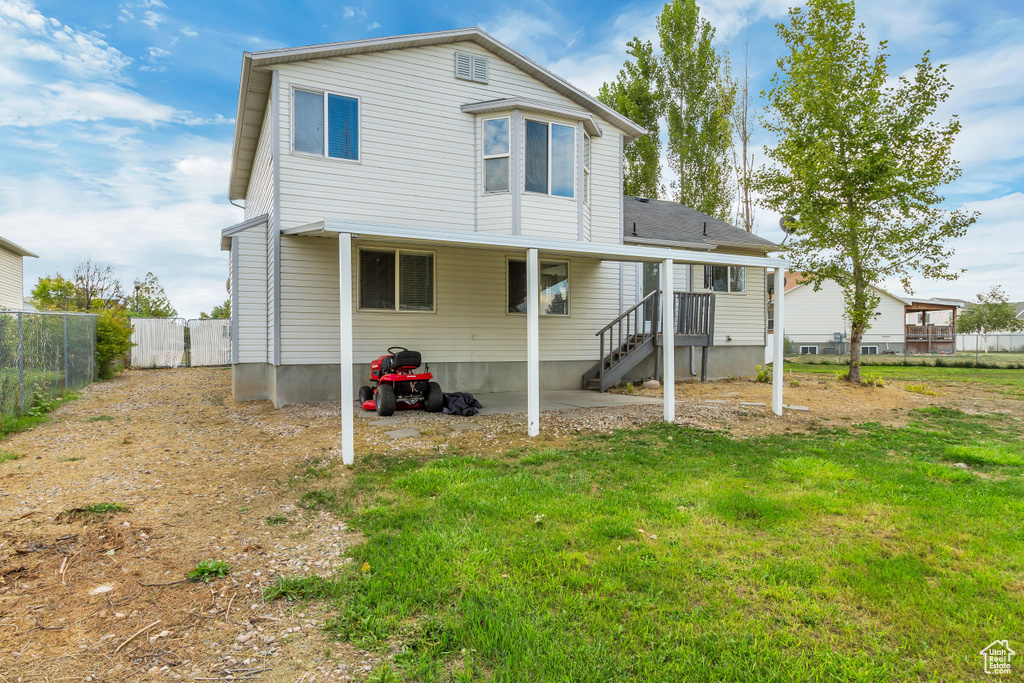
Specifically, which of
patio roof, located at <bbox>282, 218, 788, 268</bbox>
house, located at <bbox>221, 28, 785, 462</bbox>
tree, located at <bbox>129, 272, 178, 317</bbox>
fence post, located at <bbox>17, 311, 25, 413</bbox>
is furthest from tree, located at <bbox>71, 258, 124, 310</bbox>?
patio roof, located at <bbox>282, 218, 788, 268</bbox>

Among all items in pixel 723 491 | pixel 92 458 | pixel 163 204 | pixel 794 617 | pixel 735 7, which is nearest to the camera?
pixel 794 617

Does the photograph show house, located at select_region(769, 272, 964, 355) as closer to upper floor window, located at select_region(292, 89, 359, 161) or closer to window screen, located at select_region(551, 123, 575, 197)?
window screen, located at select_region(551, 123, 575, 197)

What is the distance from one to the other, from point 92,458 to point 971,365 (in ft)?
80.5

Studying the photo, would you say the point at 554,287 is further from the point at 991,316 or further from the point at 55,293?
the point at 991,316

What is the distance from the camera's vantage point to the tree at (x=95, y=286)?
23.0 m

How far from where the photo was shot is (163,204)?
19.7 m

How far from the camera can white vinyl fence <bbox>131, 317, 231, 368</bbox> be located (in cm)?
1878

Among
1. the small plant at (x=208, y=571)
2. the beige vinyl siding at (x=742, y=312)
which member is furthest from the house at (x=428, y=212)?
the small plant at (x=208, y=571)

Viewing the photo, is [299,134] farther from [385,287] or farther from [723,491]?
[723,491]

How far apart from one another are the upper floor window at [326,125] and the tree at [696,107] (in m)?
17.6

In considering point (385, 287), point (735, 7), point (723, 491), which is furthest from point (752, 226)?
point (723, 491)

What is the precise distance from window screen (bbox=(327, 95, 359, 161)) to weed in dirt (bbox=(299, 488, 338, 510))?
696cm

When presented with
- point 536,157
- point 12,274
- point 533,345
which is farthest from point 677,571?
point 12,274

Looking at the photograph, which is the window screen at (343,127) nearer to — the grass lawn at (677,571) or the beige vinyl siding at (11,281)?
the grass lawn at (677,571)
